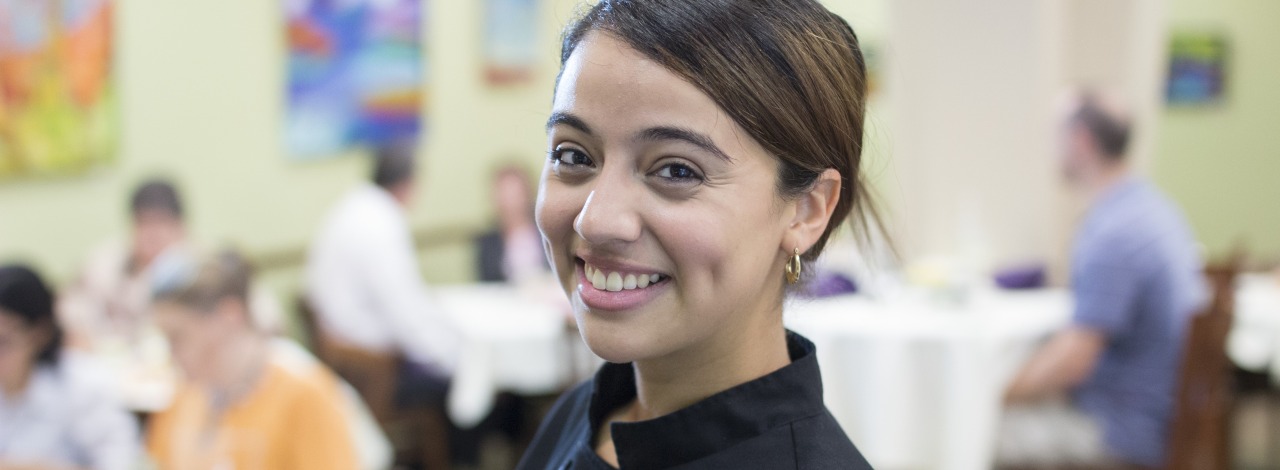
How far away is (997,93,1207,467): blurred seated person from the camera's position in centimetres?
348

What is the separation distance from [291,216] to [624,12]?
4.38 metres

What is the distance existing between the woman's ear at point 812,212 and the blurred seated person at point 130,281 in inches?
132

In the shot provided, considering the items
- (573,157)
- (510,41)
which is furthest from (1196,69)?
(573,157)

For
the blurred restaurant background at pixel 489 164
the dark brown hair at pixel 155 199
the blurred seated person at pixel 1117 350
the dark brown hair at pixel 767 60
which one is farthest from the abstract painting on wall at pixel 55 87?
the dark brown hair at pixel 767 60

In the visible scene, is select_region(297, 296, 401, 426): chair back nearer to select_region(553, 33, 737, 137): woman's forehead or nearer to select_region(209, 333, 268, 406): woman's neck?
select_region(209, 333, 268, 406): woman's neck

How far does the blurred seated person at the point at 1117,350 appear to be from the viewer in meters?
3.48

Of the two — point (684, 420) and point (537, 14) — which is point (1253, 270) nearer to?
point (537, 14)

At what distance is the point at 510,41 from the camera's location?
6.61 m

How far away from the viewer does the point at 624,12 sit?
100cm

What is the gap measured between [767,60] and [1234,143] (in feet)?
25.2

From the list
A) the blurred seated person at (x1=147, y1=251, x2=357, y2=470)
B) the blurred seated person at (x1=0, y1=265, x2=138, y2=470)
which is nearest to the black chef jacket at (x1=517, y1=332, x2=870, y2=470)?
the blurred seated person at (x1=147, y1=251, x2=357, y2=470)

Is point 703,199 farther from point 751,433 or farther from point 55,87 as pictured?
point 55,87

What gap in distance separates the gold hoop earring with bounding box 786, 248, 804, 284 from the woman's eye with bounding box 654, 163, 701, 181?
144 millimetres

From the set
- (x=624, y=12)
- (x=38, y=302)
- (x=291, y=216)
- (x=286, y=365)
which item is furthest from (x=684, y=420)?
(x=291, y=216)
